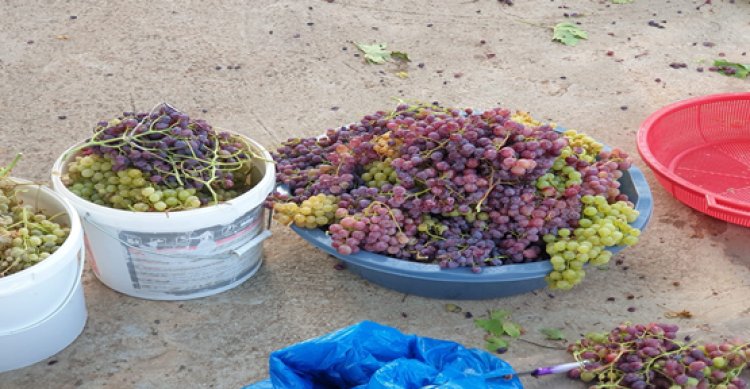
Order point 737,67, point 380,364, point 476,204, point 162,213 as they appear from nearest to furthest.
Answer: point 380,364 → point 162,213 → point 476,204 → point 737,67

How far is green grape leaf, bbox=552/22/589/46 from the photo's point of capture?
191 inches

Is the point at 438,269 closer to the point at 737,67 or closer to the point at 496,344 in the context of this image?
the point at 496,344

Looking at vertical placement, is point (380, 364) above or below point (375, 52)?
above

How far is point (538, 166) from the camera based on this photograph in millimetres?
2637

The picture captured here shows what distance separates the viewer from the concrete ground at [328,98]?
2695mm

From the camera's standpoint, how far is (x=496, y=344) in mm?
2666

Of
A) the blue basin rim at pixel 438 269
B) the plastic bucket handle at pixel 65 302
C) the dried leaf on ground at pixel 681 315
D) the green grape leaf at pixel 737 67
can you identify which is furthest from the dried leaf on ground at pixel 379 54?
the plastic bucket handle at pixel 65 302

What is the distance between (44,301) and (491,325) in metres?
1.40

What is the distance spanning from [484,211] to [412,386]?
75cm

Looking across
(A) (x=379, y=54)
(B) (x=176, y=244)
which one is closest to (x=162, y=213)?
(B) (x=176, y=244)

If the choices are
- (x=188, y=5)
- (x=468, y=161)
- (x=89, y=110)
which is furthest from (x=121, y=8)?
(x=468, y=161)

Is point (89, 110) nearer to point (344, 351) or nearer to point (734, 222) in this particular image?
point (344, 351)

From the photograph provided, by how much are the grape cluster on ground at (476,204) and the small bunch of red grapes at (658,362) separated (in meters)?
0.26

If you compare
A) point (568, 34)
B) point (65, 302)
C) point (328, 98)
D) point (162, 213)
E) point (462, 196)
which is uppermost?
point (462, 196)
